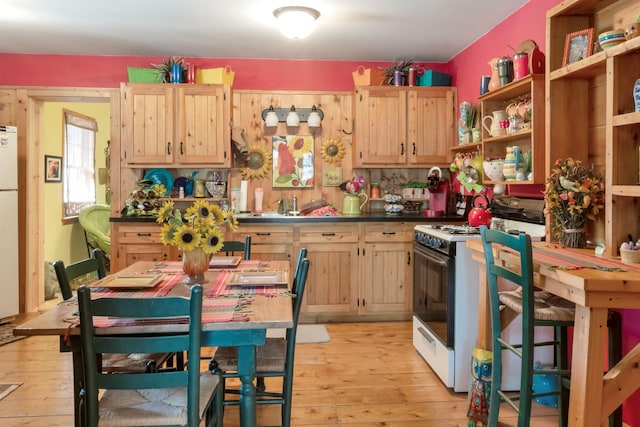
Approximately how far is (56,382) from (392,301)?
2.67 meters

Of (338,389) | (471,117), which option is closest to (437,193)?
(471,117)

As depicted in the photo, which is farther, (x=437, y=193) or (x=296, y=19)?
(x=437, y=193)

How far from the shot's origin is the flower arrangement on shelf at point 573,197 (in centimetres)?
237

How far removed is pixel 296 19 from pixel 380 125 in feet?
4.87

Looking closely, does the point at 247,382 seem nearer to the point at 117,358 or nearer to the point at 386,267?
the point at 117,358

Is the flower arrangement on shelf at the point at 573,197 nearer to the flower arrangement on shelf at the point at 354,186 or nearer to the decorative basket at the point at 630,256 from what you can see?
the decorative basket at the point at 630,256

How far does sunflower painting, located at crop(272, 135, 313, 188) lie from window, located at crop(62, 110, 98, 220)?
9.25ft

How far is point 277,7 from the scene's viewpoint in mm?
3617

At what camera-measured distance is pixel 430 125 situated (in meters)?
4.82

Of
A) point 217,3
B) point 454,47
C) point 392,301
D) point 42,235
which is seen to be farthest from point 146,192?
point 454,47

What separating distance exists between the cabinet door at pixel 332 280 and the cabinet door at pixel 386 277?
11 centimetres

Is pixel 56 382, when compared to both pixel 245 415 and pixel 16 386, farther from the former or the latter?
pixel 245 415

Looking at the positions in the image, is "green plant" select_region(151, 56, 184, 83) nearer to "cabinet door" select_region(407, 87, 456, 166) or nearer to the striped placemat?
"cabinet door" select_region(407, 87, 456, 166)

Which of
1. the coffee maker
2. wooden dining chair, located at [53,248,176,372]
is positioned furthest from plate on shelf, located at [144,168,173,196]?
wooden dining chair, located at [53,248,176,372]
